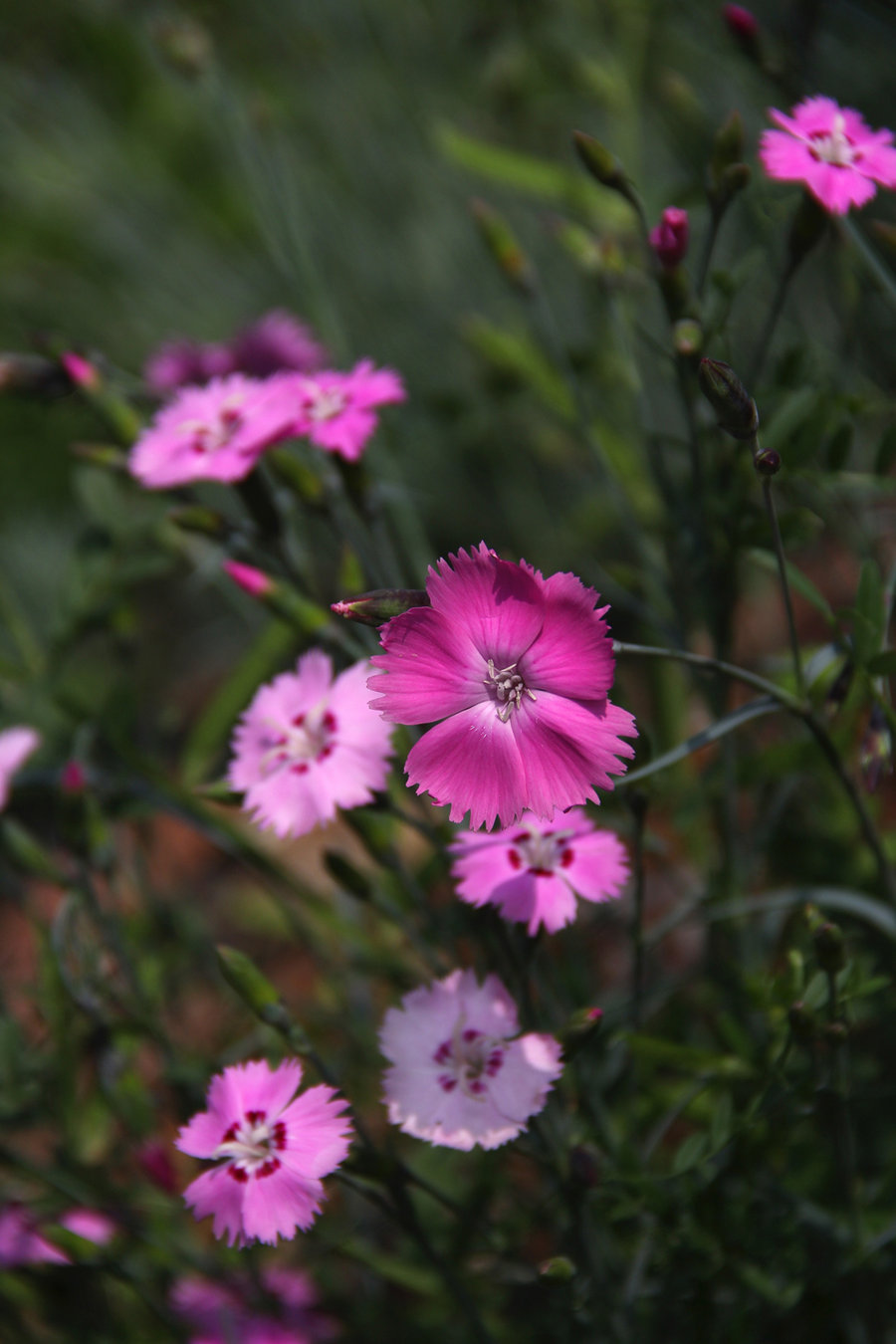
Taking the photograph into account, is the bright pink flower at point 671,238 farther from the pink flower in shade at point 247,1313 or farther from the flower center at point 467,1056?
the pink flower in shade at point 247,1313

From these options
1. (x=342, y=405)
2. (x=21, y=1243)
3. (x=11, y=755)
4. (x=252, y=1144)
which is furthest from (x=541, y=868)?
(x=21, y=1243)

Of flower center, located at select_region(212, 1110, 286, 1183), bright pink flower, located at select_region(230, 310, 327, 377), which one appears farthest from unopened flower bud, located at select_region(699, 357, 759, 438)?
bright pink flower, located at select_region(230, 310, 327, 377)

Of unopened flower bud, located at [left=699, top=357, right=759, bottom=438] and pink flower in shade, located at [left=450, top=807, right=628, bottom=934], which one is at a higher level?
unopened flower bud, located at [left=699, top=357, right=759, bottom=438]

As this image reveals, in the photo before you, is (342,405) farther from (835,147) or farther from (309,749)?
(835,147)

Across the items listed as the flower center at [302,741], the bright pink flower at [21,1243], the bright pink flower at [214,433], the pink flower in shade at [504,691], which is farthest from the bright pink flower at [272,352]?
the bright pink flower at [21,1243]

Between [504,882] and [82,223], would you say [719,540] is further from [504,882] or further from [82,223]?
[82,223]

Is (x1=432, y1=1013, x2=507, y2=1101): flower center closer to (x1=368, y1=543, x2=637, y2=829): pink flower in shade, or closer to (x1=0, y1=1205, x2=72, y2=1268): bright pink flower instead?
(x1=368, y1=543, x2=637, y2=829): pink flower in shade
